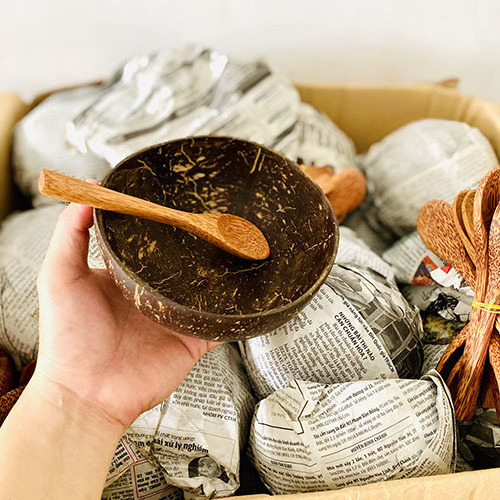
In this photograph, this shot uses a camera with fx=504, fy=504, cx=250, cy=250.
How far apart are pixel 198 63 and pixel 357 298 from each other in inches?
20.9

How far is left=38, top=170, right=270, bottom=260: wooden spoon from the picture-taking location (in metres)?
0.43

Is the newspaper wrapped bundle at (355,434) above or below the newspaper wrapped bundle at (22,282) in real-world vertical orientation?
below

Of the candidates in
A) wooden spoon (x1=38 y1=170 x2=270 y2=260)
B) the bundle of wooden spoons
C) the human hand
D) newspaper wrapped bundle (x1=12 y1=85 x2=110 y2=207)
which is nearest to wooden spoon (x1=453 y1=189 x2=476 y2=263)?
the bundle of wooden spoons

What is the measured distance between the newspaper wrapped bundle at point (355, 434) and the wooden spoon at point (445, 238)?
0.13m

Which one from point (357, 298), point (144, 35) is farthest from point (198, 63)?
point (357, 298)

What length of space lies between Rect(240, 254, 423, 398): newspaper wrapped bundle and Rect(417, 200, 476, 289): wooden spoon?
0.08m

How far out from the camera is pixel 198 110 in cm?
82

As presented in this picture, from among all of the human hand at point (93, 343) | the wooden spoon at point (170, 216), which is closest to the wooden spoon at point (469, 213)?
the wooden spoon at point (170, 216)

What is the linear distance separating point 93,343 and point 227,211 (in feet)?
0.77

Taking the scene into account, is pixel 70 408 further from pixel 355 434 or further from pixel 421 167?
pixel 421 167

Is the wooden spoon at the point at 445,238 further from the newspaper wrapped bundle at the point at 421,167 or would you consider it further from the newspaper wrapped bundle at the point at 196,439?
the newspaper wrapped bundle at the point at 196,439

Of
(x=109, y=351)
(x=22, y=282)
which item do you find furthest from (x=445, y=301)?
(x=22, y=282)

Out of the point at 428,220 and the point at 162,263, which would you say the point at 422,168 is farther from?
the point at 162,263

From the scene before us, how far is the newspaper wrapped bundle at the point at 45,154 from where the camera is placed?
81cm
